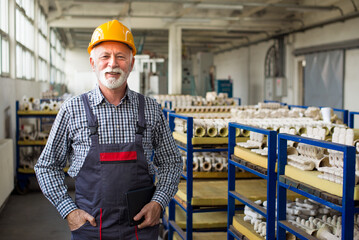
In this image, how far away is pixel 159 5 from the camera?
18.7m

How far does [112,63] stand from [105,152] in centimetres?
48

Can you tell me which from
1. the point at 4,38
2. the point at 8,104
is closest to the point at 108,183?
the point at 8,104

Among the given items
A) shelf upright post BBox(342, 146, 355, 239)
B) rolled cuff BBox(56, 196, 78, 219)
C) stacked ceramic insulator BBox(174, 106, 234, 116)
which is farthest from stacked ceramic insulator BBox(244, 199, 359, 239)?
stacked ceramic insulator BBox(174, 106, 234, 116)

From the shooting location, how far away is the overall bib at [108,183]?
225cm

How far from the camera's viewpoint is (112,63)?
2.32 metres

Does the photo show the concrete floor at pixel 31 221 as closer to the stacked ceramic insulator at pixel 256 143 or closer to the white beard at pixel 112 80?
the stacked ceramic insulator at pixel 256 143

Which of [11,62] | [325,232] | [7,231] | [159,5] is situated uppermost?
[159,5]

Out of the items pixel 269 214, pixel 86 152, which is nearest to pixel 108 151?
pixel 86 152

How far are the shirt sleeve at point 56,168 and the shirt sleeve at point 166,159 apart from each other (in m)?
0.50

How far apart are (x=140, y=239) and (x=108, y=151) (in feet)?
1.68

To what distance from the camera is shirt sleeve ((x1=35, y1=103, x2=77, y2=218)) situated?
7.51ft

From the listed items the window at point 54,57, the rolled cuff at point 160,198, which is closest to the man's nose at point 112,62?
the rolled cuff at point 160,198

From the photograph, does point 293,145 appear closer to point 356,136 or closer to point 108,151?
point 356,136

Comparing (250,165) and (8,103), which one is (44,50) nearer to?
(8,103)
